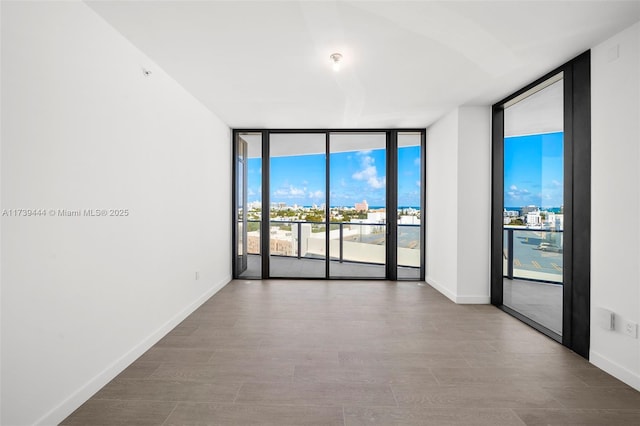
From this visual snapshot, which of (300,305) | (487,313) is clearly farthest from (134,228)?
(487,313)

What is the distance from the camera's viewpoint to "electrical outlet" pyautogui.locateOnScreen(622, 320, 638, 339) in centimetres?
214

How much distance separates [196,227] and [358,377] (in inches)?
101

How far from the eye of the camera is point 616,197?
2.29 meters

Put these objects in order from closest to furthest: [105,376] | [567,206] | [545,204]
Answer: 1. [105,376]
2. [567,206]
3. [545,204]

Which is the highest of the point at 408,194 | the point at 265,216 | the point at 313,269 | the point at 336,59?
the point at 336,59

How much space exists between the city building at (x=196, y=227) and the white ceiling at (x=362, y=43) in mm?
19

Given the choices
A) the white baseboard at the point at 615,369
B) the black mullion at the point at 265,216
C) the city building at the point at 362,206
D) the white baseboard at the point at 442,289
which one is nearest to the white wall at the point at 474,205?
the white baseboard at the point at 442,289

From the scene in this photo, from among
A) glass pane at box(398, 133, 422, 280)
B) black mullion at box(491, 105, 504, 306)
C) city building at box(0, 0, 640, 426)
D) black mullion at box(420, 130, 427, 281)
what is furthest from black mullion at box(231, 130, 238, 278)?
black mullion at box(491, 105, 504, 306)

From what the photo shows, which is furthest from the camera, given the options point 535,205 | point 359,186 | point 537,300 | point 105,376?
point 359,186

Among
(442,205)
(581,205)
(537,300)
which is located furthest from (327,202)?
(581,205)

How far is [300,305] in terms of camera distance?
3.88 meters

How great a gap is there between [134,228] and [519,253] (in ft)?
13.3

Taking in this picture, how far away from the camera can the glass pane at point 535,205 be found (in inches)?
120

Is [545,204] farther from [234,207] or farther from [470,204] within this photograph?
A: [234,207]
